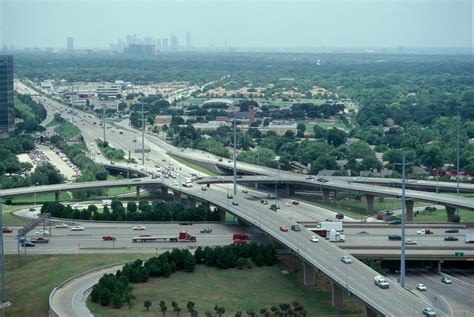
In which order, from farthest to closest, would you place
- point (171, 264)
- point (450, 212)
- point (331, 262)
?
point (450, 212), point (171, 264), point (331, 262)

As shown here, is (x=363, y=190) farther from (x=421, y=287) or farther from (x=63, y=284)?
(x=63, y=284)

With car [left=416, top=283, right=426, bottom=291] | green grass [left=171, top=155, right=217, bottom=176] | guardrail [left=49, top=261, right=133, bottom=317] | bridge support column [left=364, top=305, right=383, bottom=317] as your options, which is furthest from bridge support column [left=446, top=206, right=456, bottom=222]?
green grass [left=171, top=155, right=217, bottom=176]

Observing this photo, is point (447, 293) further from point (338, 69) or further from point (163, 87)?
point (338, 69)

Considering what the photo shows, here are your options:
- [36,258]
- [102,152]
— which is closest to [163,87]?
[102,152]

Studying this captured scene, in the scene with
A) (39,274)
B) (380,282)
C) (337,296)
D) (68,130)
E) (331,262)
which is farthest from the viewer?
(68,130)

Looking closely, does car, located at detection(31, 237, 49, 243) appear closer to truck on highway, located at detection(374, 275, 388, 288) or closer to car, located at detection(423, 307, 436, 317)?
truck on highway, located at detection(374, 275, 388, 288)

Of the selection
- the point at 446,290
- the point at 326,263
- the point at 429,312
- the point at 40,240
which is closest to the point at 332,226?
the point at 326,263

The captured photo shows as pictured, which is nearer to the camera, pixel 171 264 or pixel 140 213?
pixel 171 264
